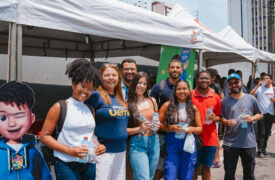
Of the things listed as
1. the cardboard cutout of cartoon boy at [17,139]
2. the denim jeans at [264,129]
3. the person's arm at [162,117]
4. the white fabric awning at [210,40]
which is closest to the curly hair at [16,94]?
the cardboard cutout of cartoon boy at [17,139]

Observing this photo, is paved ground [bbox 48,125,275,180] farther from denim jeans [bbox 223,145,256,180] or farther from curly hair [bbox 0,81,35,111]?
curly hair [bbox 0,81,35,111]

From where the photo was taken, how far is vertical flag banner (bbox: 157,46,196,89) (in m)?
4.28

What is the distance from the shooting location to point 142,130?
2.68m

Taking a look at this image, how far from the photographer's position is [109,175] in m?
2.39

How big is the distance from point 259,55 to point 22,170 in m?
6.52

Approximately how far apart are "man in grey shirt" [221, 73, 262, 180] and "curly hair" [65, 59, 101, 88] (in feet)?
6.69

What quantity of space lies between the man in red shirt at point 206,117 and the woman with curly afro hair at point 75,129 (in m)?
1.73

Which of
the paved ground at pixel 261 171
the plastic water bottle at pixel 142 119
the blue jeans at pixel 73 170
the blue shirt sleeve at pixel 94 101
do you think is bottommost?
the paved ground at pixel 261 171

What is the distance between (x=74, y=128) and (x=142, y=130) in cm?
90

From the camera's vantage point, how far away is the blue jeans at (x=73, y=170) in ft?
6.45

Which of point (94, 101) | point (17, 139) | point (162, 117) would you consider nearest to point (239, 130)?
point (162, 117)

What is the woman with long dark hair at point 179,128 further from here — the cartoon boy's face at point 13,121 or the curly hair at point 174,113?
the cartoon boy's face at point 13,121

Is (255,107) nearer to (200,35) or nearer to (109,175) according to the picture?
(200,35)

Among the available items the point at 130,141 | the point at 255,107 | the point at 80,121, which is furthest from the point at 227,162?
the point at 80,121
